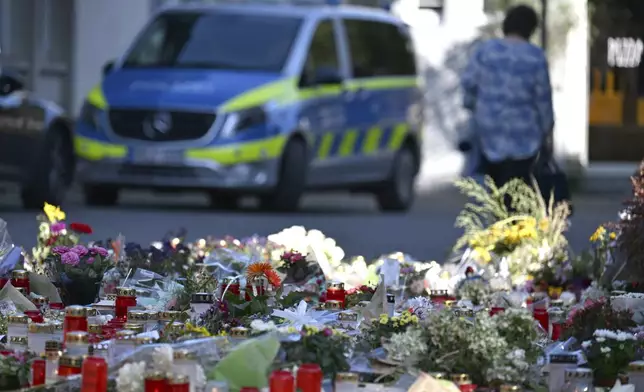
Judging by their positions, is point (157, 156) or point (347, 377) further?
point (157, 156)

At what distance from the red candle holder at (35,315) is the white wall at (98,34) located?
1967 cm

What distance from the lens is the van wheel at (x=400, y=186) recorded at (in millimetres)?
22891

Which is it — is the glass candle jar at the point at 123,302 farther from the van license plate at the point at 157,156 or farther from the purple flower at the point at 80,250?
the van license plate at the point at 157,156

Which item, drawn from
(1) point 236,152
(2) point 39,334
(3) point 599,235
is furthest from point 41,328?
(1) point 236,152

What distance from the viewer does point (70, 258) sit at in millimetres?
8898

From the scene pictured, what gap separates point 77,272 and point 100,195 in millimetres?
12800

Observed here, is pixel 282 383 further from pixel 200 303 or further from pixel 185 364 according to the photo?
pixel 200 303

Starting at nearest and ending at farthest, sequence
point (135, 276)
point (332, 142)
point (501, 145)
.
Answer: point (135, 276) < point (501, 145) < point (332, 142)

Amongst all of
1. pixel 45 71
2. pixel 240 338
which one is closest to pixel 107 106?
pixel 45 71

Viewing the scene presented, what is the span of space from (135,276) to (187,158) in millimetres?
11033

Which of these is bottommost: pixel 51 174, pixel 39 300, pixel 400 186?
pixel 400 186

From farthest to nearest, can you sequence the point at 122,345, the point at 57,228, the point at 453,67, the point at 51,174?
the point at 453,67, the point at 51,174, the point at 57,228, the point at 122,345

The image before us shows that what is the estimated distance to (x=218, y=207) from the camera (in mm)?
22297

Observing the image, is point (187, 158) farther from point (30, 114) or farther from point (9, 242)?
point (9, 242)
